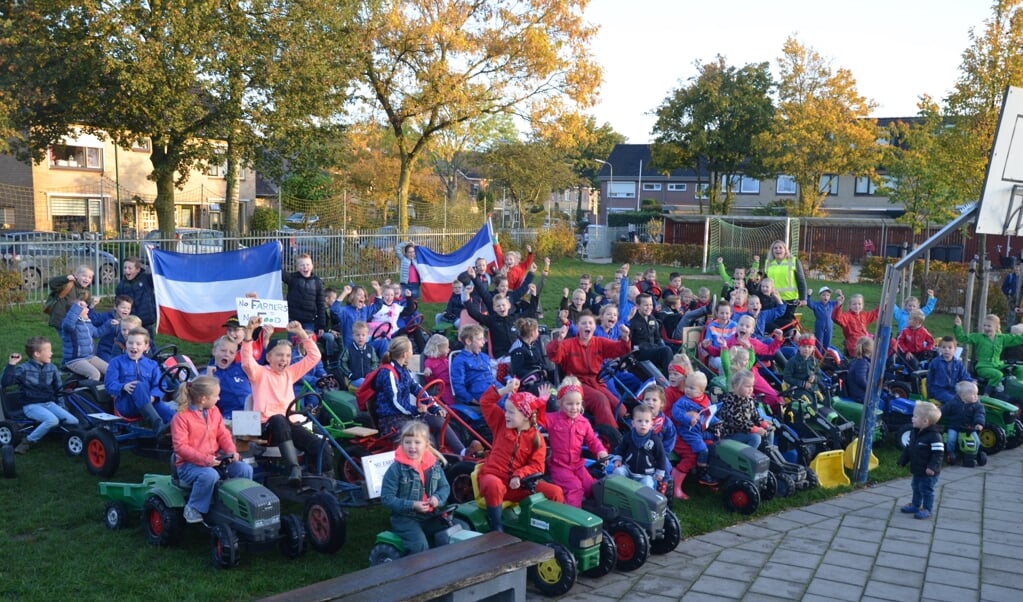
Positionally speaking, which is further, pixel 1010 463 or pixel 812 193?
pixel 812 193

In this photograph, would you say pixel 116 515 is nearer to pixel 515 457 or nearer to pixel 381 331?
pixel 515 457

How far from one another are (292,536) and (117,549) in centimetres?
132

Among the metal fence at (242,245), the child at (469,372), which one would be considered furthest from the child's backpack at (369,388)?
the metal fence at (242,245)

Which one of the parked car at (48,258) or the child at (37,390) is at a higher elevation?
the parked car at (48,258)

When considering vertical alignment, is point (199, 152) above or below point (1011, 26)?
below

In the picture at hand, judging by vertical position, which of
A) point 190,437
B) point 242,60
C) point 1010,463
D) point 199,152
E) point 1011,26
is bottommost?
point 1010,463

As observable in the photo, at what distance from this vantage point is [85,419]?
8438 millimetres

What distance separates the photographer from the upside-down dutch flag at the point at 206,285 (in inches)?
447

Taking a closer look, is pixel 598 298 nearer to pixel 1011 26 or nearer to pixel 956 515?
pixel 956 515

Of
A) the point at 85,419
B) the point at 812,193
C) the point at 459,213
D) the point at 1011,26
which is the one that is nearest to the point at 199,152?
the point at 459,213

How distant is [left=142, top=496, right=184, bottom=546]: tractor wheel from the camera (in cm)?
621

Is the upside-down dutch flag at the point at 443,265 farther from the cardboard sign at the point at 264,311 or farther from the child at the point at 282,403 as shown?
the child at the point at 282,403

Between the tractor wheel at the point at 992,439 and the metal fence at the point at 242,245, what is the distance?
997 centimetres

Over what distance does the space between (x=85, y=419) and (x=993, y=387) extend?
10626 mm
